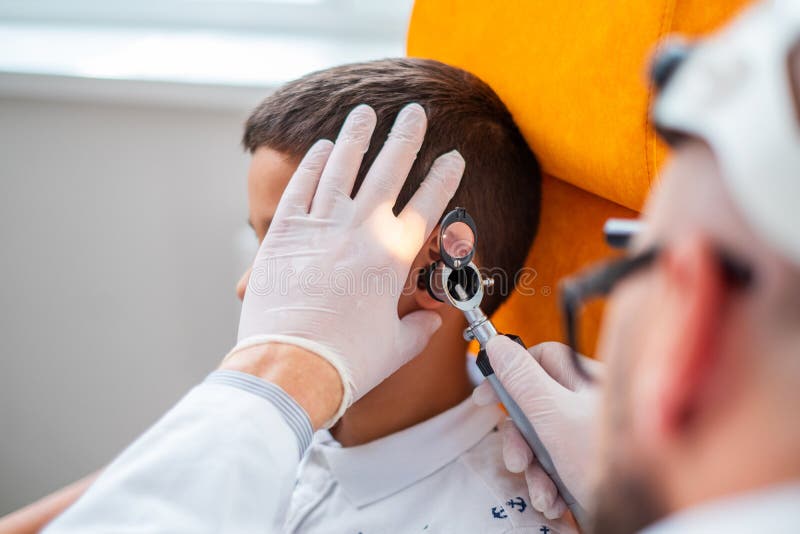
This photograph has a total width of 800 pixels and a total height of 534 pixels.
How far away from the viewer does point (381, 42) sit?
176cm

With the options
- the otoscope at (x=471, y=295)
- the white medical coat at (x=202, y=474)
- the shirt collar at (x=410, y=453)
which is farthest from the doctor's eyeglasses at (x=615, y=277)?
the shirt collar at (x=410, y=453)

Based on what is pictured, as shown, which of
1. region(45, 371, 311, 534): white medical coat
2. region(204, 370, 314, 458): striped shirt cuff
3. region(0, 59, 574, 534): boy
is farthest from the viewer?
region(0, 59, 574, 534): boy

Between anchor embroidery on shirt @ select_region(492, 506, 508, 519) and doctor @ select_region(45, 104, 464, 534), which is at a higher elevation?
doctor @ select_region(45, 104, 464, 534)

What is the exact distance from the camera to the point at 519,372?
Answer: 0.88m

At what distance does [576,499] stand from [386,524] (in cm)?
25

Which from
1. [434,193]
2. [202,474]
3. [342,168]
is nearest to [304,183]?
[342,168]

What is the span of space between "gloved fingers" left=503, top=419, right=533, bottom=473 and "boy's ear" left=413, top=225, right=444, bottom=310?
0.19 m

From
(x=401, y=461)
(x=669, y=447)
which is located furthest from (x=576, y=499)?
(x=669, y=447)

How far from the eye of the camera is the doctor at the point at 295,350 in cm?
65

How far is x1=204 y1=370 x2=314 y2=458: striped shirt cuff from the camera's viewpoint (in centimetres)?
75

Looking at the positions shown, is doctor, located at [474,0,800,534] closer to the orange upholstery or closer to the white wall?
the orange upholstery

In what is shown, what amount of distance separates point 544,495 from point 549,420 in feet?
0.31

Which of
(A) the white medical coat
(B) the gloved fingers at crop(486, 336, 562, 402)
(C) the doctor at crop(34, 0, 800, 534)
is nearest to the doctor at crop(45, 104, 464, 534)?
(A) the white medical coat

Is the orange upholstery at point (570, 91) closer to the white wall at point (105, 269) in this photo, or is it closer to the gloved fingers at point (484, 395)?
the gloved fingers at point (484, 395)
